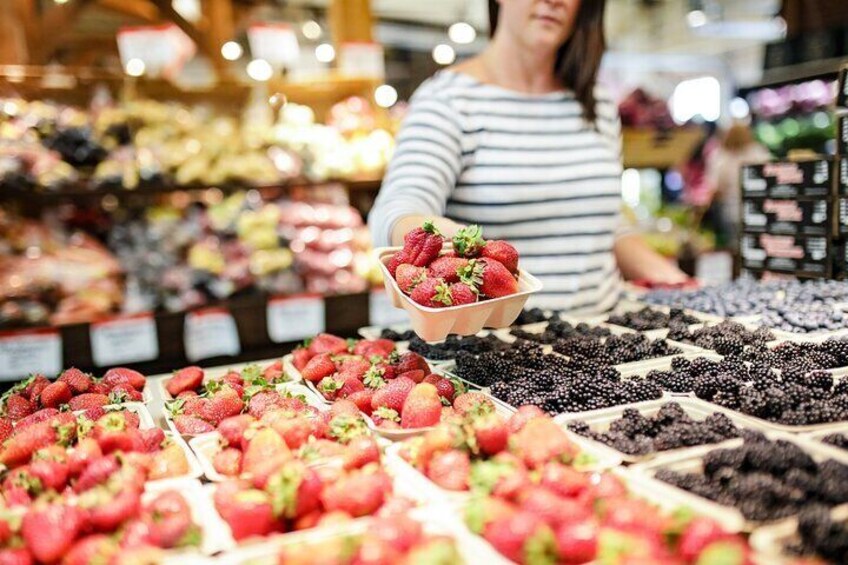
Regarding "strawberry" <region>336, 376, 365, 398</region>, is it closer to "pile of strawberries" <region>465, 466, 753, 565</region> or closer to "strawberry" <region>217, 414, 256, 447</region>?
"strawberry" <region>217, 414, 256, 447</region>

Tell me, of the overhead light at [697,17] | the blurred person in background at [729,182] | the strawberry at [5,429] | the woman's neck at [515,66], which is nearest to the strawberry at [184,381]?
the strawberry at [5,429]

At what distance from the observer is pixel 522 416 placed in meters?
1.40

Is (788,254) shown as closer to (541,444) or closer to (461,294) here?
(461,294)

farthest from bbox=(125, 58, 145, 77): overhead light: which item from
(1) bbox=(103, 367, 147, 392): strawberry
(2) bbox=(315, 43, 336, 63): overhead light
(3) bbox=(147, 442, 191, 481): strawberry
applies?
(3) bbox=(147, 442, 191, 481): strawberry

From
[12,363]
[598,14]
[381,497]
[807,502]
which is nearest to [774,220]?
[598,14]

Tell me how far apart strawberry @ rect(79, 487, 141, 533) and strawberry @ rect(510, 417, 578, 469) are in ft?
2.01

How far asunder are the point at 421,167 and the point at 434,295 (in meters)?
0.80

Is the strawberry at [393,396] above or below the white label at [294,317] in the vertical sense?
above

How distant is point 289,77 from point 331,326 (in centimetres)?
159

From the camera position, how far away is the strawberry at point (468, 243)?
1.66m

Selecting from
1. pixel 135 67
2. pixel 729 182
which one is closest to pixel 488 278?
pixel 135 67

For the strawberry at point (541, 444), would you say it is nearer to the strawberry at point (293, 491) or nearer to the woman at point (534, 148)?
the strawberry at point (293, 491)

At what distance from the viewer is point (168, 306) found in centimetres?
364

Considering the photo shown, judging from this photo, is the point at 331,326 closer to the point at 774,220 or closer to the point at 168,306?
the point at 168,306
